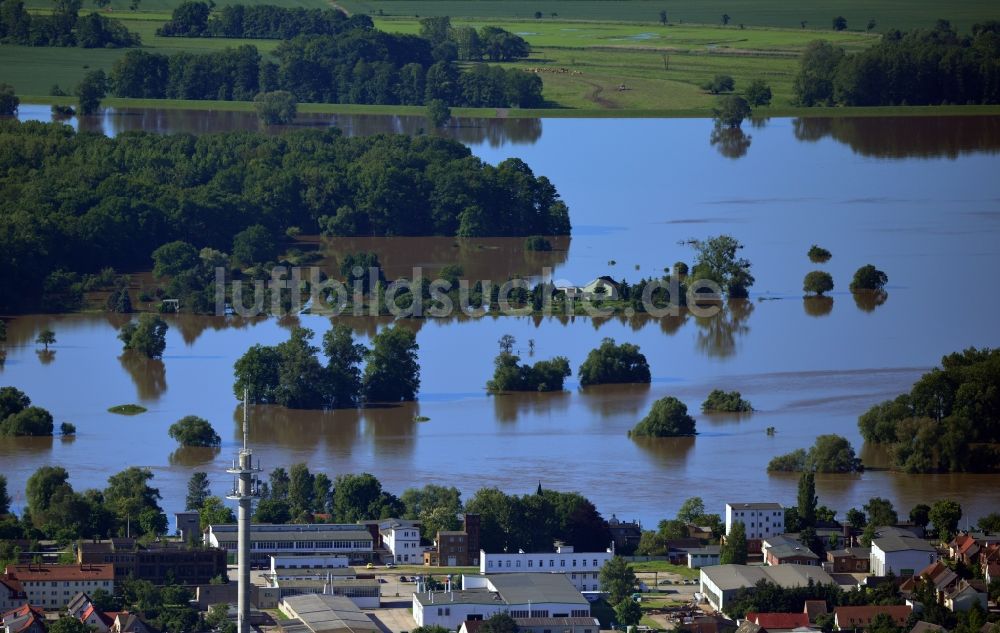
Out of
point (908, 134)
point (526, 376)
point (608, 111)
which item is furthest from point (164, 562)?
point (608, 111)

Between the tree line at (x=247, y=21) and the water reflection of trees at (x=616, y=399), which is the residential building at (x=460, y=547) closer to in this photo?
the water reflection of trees at (x=616, y=399)

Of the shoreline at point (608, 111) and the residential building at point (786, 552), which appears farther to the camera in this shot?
the shoreline at point (608, 111)

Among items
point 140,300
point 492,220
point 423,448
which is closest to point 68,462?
point 423,448

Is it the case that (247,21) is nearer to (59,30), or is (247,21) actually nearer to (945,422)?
(59,30)

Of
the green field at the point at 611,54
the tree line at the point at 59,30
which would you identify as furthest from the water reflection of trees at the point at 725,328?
the tree line at the point at 59,30

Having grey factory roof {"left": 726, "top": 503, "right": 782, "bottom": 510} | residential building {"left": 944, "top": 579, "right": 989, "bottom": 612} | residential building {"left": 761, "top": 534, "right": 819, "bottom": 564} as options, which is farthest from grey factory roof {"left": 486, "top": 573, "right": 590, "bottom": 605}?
residential building {"left": 944, "top": 579, "right": 989, "bottom": 612}

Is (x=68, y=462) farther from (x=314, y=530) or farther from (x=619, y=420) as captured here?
(x=619, y=420)

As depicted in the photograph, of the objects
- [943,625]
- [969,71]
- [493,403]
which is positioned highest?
[969,71]
